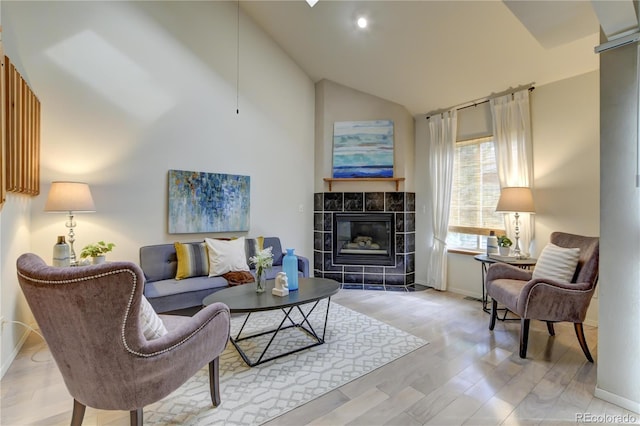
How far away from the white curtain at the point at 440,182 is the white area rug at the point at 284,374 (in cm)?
174

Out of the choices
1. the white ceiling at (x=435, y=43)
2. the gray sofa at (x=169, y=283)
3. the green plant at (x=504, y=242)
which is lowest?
the gray sofa at (x=169, y=283)

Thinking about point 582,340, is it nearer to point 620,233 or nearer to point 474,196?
point 620,233

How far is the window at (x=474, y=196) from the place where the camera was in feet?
12.5

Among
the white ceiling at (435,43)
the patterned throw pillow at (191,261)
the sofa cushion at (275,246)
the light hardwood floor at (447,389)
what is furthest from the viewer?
the sofa cushion at (275,246)

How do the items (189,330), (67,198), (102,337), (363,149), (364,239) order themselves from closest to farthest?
(102,337) → (189,330) → (67,198) → (363,149) → (364,239)

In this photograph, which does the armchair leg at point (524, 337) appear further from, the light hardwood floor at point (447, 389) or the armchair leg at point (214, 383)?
the armchair leg at point (214, 383)

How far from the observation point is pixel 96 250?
283 cm

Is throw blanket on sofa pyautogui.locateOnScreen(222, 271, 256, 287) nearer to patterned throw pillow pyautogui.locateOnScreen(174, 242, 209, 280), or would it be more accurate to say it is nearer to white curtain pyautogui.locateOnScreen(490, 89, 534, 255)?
patterned throw pillow pyautogui.locateOnScreen(174, 242, 209, 280)

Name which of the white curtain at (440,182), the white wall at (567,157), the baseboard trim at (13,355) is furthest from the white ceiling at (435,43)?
the baseboard trim at (13,355)

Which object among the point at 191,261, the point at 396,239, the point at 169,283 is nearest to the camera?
the point at 169,283

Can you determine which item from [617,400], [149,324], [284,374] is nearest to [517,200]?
[617,400]

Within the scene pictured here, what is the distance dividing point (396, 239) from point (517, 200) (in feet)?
5.63

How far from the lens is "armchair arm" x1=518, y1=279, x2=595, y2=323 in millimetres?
2297

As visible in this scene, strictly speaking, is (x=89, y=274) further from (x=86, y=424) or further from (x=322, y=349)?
(x=322, y=349)
